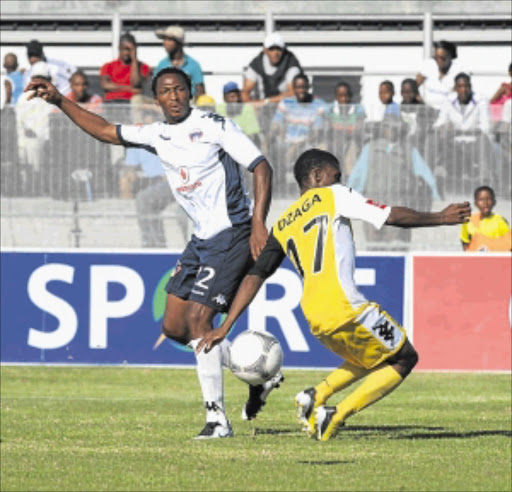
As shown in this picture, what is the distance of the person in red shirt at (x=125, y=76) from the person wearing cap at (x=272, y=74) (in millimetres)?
1317

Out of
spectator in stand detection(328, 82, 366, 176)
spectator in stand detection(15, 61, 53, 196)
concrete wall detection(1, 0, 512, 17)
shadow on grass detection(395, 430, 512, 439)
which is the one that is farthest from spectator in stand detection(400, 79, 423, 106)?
shadow on grass detection(395, 430, 512, 439)

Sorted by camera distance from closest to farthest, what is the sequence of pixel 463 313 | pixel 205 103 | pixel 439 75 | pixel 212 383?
pixel 212 383 < pixel 463 313 < pixel 205 103 < pixel 439 75

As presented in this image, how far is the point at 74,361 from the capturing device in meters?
16.7

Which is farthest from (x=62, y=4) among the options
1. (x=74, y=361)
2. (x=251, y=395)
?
(x=251, y=395)

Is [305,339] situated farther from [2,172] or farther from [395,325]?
[395,325]

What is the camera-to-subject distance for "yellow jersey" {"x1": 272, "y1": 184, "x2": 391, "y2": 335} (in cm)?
902

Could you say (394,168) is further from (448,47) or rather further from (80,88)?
(80,88)

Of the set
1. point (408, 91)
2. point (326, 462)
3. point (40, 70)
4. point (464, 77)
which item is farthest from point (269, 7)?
point (326, 462)

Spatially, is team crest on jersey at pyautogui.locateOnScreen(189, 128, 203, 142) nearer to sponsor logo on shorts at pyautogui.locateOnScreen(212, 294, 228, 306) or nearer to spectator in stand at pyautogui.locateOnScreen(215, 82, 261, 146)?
sponsor logo on shorts at pyautogui.locateOnScreen(212, 294, 228, 306)

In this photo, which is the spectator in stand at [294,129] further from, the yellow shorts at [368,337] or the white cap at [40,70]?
the yellow shorts at [368,337]

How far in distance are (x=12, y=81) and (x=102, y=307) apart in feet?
13.7

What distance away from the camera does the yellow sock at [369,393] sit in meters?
9.29

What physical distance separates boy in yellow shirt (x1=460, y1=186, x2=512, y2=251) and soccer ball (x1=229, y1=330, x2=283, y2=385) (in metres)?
6.97

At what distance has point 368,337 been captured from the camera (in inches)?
359
